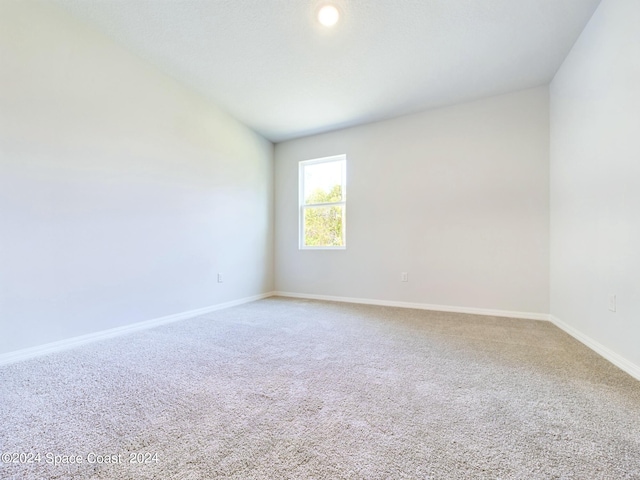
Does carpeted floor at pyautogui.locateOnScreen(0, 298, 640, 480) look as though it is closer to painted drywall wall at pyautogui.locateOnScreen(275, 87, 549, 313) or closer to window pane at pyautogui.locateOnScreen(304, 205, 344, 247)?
painted drywall wall at pyautogui.locateOnScreen(275, 87, 549, 313)

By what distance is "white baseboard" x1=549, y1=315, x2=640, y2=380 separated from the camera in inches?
67.0

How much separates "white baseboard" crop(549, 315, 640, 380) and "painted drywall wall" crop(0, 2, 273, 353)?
367 cm

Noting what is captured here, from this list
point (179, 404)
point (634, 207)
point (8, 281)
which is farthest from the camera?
point (8, 281)

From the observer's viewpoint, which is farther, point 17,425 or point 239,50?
point 239,50

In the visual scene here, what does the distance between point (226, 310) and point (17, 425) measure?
7.49ft

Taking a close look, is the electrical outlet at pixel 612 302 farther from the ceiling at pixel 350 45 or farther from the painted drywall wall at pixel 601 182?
the ceiling at pixel 350 45

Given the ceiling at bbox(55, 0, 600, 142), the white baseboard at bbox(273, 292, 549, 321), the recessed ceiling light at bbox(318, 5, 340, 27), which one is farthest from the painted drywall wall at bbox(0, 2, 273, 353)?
the recessed ceiling light at bbox(318, 5, 340, 27)

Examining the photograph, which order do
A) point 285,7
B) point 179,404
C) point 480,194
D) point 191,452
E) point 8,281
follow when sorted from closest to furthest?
point 191,452 → point 179,404 → point 8,281 → point 285,7 → point 480,194

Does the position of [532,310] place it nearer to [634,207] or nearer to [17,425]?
[634,207]

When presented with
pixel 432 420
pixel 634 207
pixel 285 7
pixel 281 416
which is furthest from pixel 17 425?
pixel 634 207

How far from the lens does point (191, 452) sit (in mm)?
1055

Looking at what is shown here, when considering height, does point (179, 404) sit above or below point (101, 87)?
below

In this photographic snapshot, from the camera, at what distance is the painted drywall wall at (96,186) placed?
2016 mm

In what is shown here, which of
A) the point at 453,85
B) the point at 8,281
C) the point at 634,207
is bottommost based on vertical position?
the point at 8,281
